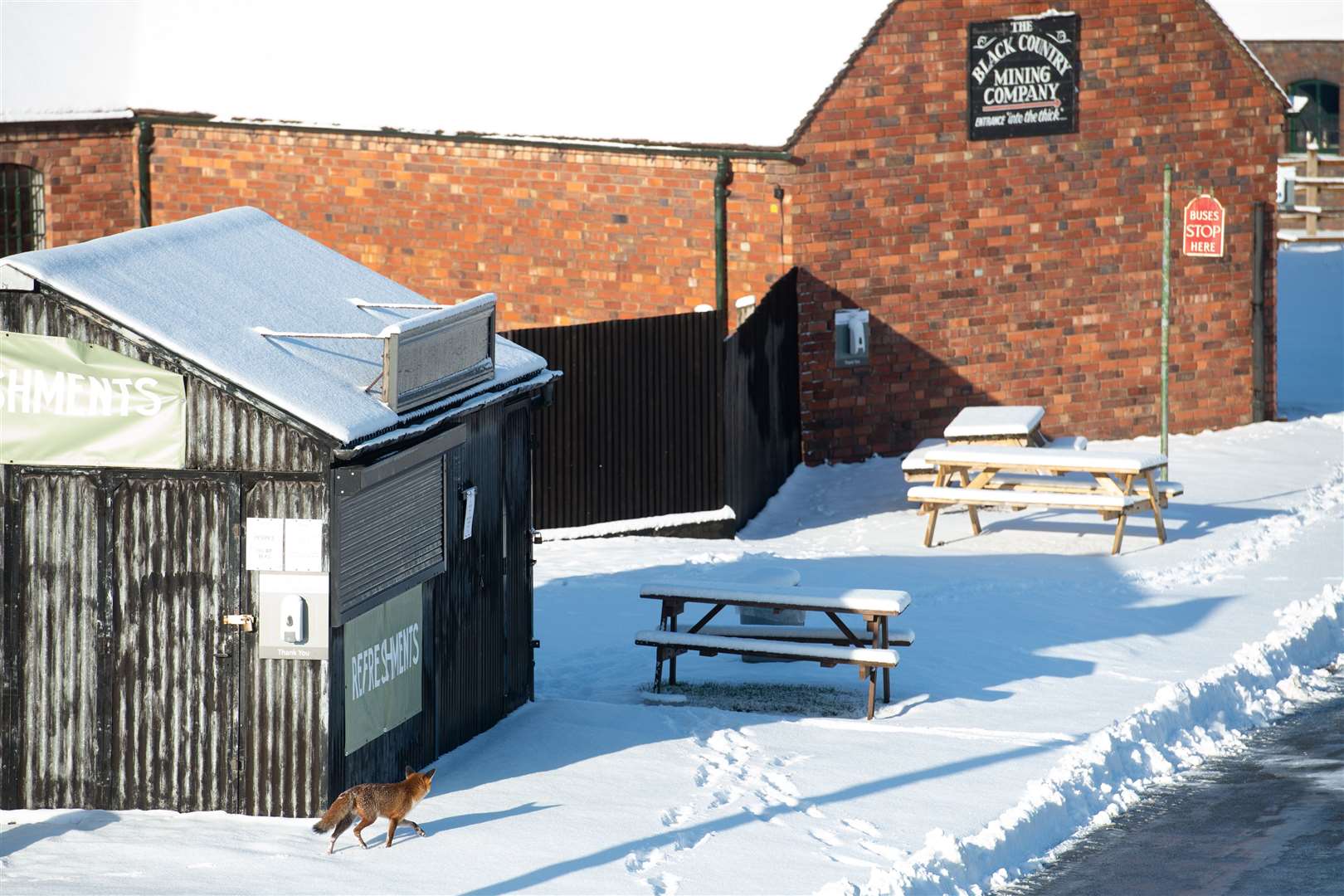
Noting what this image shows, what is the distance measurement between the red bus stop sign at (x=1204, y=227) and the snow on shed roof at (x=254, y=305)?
10103 millimetres

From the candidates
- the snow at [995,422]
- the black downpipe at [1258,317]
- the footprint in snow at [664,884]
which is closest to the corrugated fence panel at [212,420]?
the footprint in snow at [664,884]

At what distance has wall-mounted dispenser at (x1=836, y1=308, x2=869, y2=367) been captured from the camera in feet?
67.6

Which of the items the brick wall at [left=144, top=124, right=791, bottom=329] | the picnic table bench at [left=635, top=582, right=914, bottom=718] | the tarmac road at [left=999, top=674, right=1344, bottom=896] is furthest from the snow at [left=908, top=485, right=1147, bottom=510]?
the tarmac road at [left=999, top=674, right=1344, bottom=896]

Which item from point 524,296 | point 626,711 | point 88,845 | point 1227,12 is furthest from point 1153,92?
point 1227,12

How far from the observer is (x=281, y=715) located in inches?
404

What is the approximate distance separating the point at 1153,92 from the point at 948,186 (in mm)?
→ 2491

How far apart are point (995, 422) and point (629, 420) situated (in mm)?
3436

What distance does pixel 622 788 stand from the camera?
35.6 ft

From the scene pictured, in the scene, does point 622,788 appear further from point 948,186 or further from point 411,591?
point 948,186

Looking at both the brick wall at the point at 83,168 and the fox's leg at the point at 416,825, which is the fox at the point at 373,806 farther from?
the brick wall at the point at 83,168

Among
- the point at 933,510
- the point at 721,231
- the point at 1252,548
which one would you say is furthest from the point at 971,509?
the point at 721,231

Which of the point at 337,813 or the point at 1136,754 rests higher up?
the point at 337,813

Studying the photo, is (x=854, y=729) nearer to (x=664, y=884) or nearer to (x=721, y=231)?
(x=664, y=884)

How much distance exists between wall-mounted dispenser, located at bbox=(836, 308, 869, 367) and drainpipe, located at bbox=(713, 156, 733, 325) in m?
1.19
